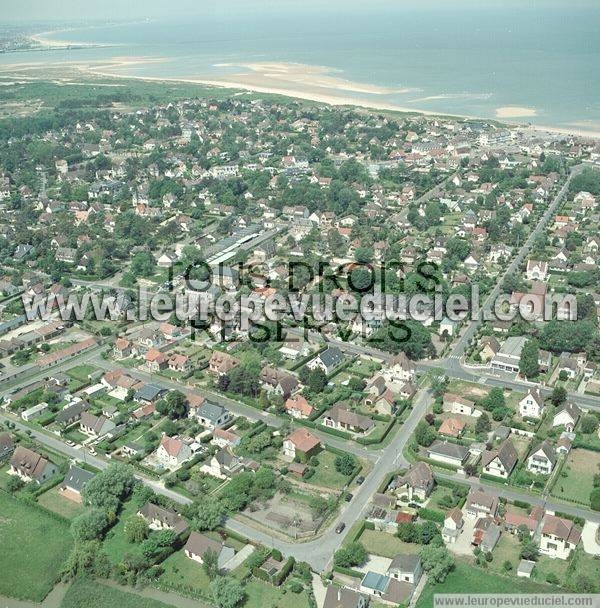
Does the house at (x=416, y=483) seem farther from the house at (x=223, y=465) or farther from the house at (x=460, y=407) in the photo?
the house at (x=223, y=465)

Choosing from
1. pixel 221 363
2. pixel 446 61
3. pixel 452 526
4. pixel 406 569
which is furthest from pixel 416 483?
pixel 446 61

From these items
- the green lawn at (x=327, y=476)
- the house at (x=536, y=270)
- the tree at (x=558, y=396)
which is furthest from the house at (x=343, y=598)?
the house at (x=536, y=270)

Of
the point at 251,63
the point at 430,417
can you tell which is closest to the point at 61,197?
the point at 430,417

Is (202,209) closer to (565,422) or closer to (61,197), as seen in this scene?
(61,197)

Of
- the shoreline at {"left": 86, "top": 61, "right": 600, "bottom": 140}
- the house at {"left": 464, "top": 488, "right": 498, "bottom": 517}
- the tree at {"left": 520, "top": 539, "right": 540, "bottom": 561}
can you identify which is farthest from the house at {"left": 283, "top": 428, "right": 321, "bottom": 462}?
the shoreline at {"left": 86, "top": 61, "right": 600, "bottom": 140}

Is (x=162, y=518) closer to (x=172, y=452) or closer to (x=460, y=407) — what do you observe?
(x=172, y=452)

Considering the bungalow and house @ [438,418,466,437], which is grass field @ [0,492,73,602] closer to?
the bungalow
